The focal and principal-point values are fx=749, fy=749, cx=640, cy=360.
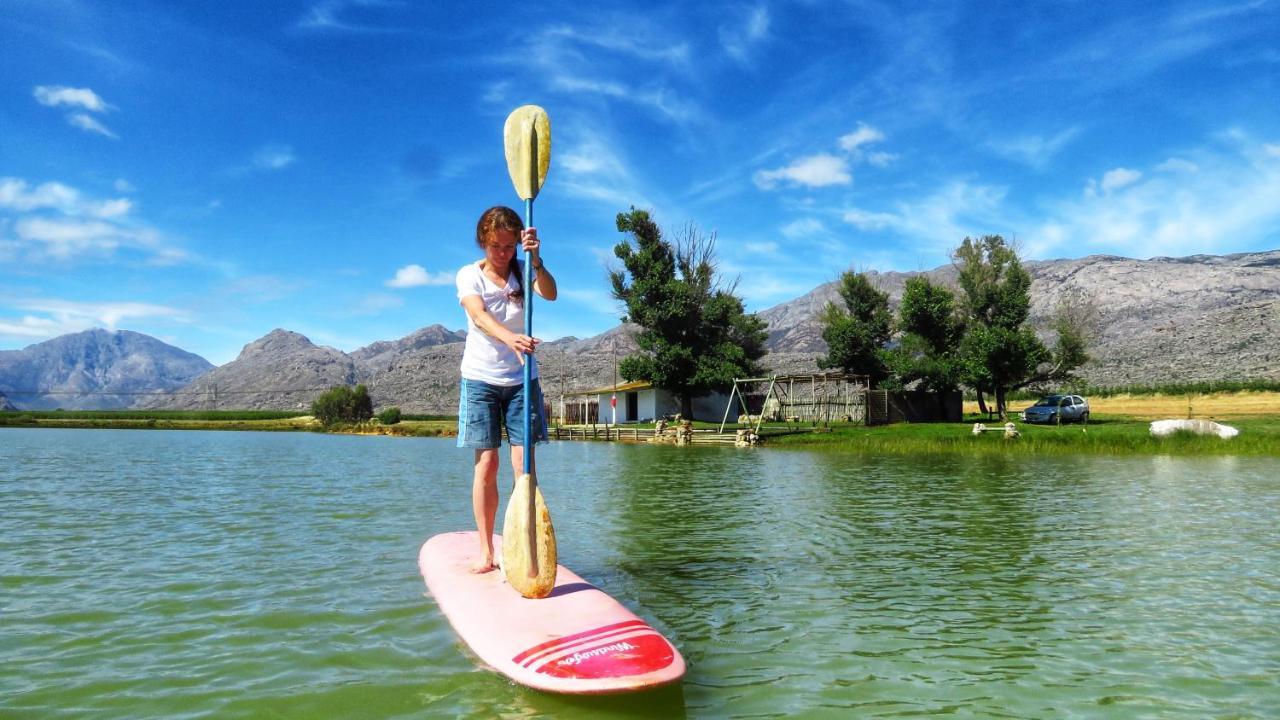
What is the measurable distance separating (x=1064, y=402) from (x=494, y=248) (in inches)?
1589

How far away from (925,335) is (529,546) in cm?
4060

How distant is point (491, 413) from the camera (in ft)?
18.4

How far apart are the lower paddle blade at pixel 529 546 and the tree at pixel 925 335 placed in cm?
3779

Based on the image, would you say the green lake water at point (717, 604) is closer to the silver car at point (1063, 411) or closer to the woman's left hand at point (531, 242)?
the woman's left hand at point (531, 242)

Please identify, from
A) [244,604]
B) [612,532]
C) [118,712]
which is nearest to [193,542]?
[244,604]

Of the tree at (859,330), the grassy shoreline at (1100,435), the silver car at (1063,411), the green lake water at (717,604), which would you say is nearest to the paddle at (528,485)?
the green lake water at (717,604)

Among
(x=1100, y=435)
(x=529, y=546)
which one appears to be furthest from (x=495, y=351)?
(x=1100, y=435)

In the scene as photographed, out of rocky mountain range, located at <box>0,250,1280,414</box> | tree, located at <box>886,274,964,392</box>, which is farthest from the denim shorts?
rocky mountain range, located at <box>0,250,1280,414</box>

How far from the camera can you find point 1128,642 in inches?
193

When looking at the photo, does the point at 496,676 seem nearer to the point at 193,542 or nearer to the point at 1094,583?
the point at 1094,583

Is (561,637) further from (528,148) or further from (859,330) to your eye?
(859,330)

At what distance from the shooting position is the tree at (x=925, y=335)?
132ft

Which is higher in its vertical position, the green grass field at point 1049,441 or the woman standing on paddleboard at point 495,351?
the woman standing on paddleboard at point 495,351

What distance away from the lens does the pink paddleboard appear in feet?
12.0
